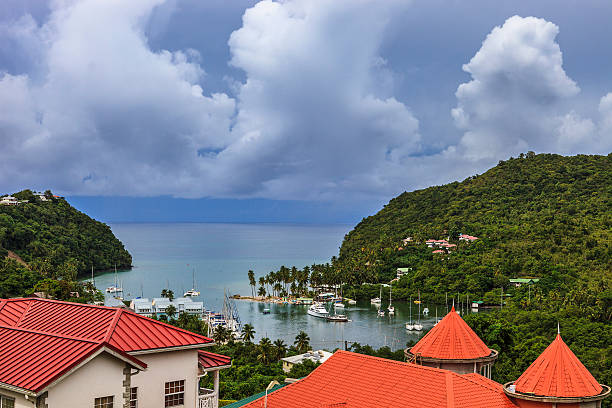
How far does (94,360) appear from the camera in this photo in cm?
1050

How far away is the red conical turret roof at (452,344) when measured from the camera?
54.5 ft

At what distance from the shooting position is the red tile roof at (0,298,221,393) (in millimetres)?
10320

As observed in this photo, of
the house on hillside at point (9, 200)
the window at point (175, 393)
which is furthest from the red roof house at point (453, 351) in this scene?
the house on hillside at point (9, 200)

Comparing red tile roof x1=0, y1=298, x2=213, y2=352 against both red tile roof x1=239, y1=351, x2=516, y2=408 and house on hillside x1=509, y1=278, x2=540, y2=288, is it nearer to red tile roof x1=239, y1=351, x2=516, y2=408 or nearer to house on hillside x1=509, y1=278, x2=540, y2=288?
red tile roof x1=239, y1=351, x2=516, y2=408

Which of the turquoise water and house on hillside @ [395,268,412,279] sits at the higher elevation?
house on hillside @ [395,268,412,279]

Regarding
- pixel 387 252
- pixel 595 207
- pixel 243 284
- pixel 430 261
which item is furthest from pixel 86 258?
pixel 595 207

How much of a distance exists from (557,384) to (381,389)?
3.67 m

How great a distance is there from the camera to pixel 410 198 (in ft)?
511

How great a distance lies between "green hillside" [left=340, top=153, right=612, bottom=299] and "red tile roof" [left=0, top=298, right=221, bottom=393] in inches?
2409

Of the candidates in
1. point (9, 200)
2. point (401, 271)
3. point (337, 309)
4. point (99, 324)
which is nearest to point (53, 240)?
point (9, 200)

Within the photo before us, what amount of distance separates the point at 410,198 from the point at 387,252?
1998 inches

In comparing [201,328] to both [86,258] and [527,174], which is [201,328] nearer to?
[86,258]

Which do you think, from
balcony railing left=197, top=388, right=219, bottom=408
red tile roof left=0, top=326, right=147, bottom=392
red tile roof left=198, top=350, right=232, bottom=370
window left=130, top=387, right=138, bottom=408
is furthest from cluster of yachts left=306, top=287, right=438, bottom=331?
red tile roof left=0, top=326, right=147, bottom=392

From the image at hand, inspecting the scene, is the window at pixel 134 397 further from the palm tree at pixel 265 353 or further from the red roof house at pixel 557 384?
the palm tree at pixel 265 353
